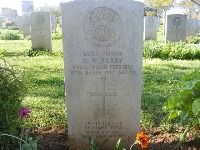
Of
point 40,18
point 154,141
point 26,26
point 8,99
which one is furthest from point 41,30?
point 8,99

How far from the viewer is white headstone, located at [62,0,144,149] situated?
10.8ft

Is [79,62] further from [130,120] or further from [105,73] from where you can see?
[130,120]

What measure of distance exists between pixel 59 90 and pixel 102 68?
2525 mm

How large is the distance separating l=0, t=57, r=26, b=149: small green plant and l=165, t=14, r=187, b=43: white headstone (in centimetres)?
1222

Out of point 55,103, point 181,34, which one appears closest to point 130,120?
point 55,103

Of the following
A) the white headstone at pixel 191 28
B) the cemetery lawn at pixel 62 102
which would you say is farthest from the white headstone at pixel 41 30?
the white headstone at pixel 191 28

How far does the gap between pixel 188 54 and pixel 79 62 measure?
7.84 meters

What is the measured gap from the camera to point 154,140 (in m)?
3.72

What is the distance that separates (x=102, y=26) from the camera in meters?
3.33

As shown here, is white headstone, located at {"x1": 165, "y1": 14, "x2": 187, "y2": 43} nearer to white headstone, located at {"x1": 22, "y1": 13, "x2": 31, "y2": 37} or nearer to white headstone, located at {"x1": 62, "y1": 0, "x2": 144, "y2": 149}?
white headstone, located at {"x1": 22, "y1": 13, "x2": 31, "y2": 37}

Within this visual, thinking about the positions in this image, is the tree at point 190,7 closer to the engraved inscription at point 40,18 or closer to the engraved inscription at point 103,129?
the engraved inscription at point 40,18

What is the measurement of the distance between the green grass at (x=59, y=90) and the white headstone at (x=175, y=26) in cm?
512

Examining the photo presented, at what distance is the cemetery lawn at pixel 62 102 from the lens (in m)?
3.74

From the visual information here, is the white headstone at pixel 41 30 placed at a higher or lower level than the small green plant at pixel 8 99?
higher
